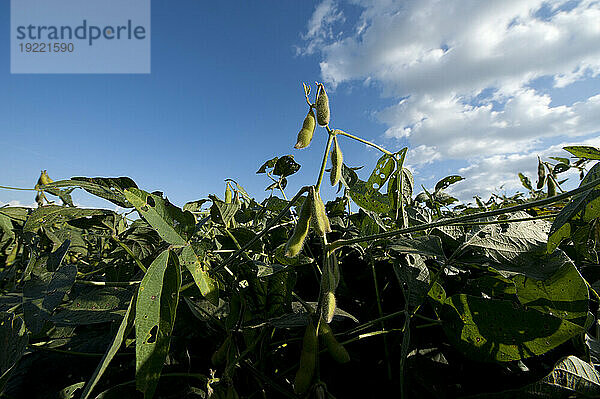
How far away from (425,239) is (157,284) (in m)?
0.62

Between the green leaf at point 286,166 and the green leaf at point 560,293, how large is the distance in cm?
100

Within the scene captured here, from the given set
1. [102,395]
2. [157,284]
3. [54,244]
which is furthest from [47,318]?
[54,244]

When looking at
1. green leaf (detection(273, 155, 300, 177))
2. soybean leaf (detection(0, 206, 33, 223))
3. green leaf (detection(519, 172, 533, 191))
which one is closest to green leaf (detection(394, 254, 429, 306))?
green leaf (detection(273, 155, 300, 177))

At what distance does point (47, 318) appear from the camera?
0.73 m

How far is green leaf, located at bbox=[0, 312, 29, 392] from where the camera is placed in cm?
70

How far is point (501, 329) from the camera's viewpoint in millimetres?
675

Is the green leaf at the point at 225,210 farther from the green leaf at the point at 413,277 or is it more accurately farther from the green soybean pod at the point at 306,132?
the green leaf at the point at 413,277

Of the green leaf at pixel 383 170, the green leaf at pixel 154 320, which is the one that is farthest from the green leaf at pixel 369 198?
the green leaf at pixel 154 320

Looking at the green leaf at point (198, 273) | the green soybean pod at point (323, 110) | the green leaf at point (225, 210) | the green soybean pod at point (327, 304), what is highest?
the green soybean pod at point (323, 110)

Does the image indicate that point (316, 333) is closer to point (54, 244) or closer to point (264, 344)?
point (264, 344)

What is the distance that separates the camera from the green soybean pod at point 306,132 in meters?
0.81

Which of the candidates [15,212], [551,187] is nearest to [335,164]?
[15,212]

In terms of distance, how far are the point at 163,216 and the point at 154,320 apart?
0.23m

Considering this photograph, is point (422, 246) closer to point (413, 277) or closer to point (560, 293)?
point (413, 277)
